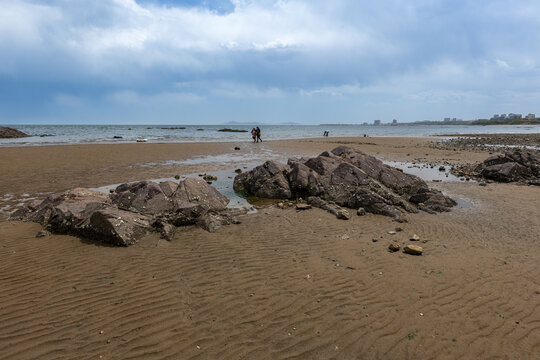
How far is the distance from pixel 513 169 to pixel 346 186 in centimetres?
1147

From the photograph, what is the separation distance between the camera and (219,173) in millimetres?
18688

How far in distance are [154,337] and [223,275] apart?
199 centimetres

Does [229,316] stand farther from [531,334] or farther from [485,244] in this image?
[485,244]

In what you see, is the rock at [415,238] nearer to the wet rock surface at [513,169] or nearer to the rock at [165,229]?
the rock at [165,229]

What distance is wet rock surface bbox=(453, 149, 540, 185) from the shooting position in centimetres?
1562

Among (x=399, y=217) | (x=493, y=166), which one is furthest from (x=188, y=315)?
(x=493, y=166)

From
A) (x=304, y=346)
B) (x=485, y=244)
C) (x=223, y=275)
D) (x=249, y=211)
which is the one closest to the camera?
(x=304, y=346)

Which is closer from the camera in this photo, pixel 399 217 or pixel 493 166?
pixel 399 217

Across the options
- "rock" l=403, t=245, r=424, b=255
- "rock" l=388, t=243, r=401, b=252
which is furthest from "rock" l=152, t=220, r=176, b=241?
"rock" l=403, t=245, r=424, b=255

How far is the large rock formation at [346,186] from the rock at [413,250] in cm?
274

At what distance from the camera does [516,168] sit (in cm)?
1590

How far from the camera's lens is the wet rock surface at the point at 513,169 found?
15.6 meters

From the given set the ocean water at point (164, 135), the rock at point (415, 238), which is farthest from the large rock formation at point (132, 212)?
the ocean water at point (164, 135)

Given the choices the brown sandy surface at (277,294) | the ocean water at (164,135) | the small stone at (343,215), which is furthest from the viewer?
the ocean water at (164,135)
